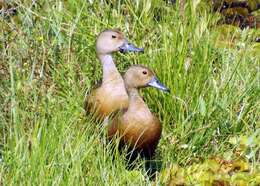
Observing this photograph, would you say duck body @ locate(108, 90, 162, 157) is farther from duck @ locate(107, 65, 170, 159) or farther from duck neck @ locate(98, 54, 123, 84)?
duck neck @ locate(98, 54, 123, 84)

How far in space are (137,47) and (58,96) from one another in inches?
29.0

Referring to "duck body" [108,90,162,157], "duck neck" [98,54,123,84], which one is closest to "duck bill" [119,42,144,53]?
"duck neck" [98,54,123,84]

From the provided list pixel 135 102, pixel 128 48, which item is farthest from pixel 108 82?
pixel 135 102

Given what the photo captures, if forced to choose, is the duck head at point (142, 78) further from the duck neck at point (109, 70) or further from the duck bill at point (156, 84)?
the duck neck at point (109, 70)

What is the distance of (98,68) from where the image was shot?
6.85m

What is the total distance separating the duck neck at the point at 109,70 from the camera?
A: 6398mm

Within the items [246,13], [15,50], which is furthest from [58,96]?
[246,13]

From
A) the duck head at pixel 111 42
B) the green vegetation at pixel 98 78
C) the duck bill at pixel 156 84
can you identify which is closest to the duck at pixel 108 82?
the duck head at pixel 111 42

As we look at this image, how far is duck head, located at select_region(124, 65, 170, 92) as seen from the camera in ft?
19.3

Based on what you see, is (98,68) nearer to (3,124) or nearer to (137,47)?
(137,47)

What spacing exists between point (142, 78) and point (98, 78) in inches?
38.9

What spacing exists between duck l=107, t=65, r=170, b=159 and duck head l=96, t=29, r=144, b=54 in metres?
0.60

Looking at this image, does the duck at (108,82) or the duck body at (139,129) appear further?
the duck at (108,82)

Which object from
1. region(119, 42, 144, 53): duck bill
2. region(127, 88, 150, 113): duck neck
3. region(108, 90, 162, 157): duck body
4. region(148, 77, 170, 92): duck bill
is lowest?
region(108, 90, 162, 157): duck body
